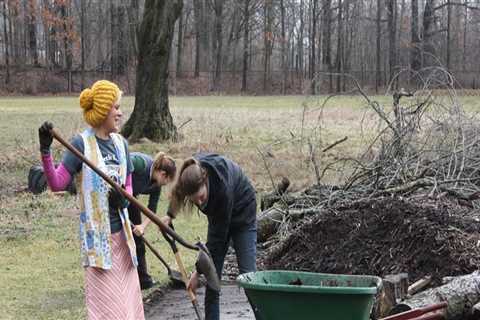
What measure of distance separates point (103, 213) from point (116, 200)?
10cm

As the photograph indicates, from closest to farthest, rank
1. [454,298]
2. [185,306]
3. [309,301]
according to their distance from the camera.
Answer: [309,301], [454,298], [185,306]

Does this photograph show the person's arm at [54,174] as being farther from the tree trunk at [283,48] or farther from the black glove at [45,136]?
the tree trunk at [283,48]

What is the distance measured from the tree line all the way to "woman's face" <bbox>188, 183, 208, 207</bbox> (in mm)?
48724

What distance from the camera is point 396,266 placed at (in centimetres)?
660

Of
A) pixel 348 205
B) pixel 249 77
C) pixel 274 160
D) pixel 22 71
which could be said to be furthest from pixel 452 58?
pixel 348 205

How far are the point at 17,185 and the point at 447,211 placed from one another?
8224mm

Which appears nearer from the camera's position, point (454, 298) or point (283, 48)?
point (454, 298)

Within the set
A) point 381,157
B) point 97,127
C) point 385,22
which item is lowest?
point 381,157

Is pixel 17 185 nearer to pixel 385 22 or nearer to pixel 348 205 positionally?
pixel 348 205

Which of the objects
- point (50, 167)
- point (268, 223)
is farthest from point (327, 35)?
point (50, 167)

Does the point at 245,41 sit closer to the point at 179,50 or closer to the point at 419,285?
the point at 179,50

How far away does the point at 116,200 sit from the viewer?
4.55 m

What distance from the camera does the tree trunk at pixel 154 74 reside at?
17688 millimetres

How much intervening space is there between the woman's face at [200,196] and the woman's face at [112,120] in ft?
1.99
